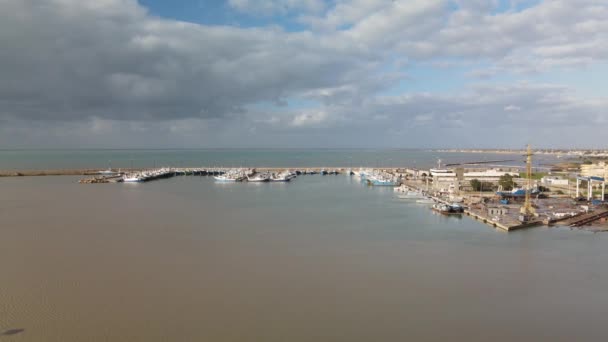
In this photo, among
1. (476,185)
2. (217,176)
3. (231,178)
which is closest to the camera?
(476,185)

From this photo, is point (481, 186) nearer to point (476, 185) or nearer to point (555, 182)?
point (476, 185)

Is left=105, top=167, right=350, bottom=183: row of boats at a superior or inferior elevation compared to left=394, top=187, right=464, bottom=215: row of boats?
superior

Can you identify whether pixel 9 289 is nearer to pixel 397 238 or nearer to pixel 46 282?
pixel 46 282

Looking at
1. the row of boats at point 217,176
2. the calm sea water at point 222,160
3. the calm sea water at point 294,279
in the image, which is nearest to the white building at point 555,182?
the calm sea water at point 294,279

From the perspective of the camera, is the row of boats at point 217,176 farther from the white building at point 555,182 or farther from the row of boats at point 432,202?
the white building at point 555,182

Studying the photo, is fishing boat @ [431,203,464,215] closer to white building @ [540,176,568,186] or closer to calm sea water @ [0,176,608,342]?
calm sea water @ [0,176,608,342]

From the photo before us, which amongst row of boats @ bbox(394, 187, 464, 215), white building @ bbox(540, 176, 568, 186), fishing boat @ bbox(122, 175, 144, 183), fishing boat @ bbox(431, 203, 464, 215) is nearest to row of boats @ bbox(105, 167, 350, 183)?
fishing boat @ bbox(122, 175, 144, 183)

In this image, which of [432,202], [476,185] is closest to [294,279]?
[432,202]
